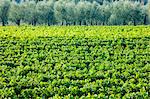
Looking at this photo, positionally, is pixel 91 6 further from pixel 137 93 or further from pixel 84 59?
pixel 137 93

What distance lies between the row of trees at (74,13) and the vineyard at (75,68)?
61.0 meters

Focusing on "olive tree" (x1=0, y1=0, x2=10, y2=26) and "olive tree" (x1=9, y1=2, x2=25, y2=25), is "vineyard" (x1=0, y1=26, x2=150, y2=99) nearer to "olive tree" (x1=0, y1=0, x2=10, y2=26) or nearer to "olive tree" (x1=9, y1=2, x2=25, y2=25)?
"olive tree" (x1=0, y1=0, x2=10, y2=26)

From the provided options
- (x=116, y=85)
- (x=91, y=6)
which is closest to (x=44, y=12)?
(x=91, y=6)

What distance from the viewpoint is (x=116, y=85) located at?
2122 cm

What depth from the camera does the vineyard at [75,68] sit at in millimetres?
19891

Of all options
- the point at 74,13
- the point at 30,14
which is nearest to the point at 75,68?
the point at 74,13

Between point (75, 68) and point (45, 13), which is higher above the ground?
point (45, 13)

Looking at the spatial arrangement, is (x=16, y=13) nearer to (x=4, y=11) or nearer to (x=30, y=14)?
(x=4, y=11)

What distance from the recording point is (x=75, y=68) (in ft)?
85.0

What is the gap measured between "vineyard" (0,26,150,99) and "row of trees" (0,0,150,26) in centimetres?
6096

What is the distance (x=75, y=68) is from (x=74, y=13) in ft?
263

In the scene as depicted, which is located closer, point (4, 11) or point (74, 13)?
point (4, 11)

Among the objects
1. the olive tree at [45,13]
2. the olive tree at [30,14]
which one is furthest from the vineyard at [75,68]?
the olive tree at [45,13]

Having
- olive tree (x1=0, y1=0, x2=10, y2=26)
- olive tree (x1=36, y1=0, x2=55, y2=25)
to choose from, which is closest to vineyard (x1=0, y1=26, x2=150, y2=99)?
olive tree (x1=0, y1=0, x2=10, y2=26)
